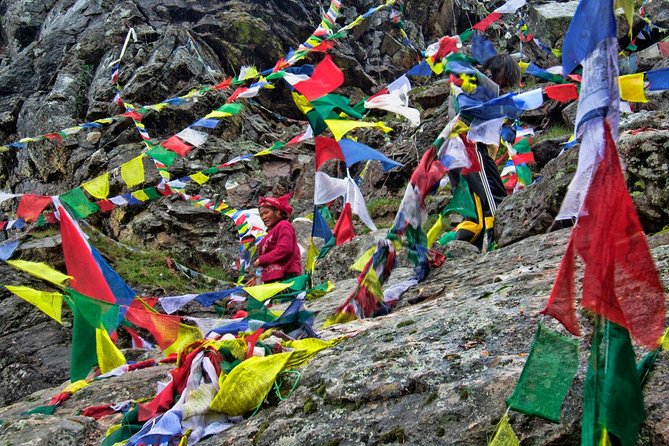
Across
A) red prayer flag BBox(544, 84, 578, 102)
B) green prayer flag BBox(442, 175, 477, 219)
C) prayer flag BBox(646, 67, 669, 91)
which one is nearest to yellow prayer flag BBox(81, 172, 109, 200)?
green prayer flag BBox(442, 175, 477, 219)

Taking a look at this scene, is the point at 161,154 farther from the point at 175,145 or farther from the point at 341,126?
the point at 341,126

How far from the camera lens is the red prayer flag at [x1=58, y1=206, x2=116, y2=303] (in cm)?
440

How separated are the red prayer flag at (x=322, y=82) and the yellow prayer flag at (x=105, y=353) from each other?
2498 mm

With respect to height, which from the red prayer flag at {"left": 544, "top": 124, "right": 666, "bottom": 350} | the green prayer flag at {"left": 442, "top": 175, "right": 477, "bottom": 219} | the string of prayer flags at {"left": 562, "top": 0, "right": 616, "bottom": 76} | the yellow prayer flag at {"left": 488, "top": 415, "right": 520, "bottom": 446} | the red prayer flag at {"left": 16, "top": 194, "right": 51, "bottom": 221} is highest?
the string of prayer flags at {"left": 562, "top": 0, "right": 616, "bottom": 76}

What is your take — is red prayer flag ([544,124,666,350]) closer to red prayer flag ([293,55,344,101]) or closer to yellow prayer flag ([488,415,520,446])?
yellow prayer flag ([488,415,520,446])

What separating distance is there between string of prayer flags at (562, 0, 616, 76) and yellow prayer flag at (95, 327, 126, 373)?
3.66 m

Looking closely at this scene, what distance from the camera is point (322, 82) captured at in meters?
5.19

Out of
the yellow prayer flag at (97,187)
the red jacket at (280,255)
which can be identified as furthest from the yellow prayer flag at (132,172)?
the red jacket at (280,255)

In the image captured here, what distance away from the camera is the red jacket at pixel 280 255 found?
19.9ft

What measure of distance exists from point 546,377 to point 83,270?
3652mm

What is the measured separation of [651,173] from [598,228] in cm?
283

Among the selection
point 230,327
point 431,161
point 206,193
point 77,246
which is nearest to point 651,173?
point 431,161

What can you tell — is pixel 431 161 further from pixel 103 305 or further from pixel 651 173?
pixel 103 305

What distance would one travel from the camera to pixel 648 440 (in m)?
1.72
